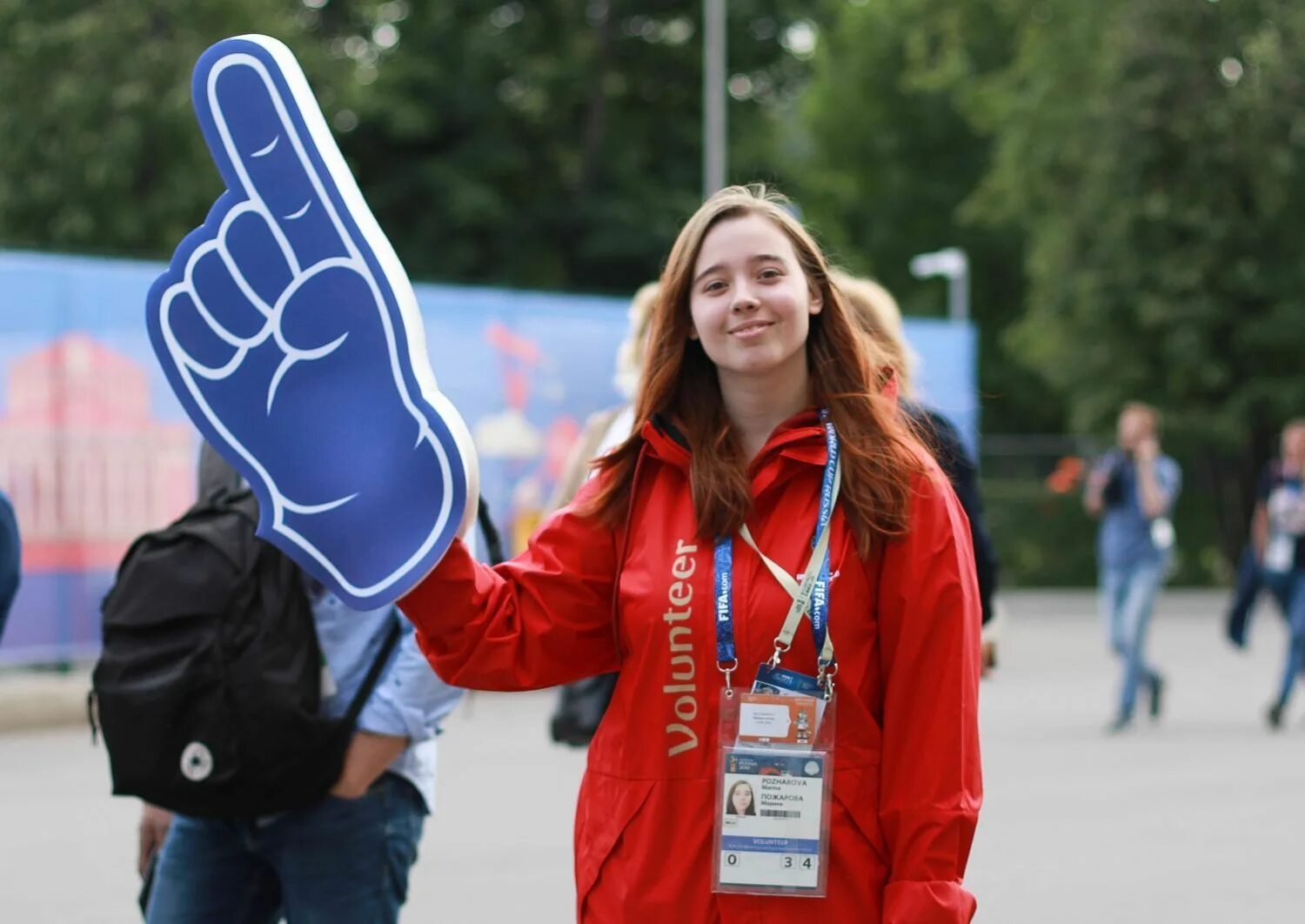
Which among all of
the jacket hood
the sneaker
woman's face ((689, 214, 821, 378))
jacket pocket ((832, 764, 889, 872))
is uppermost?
woman's face ((689, 214, 821, 378))

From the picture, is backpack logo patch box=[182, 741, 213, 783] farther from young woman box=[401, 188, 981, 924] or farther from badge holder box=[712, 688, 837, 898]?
badge holder box=[712, 688, 837, 898]

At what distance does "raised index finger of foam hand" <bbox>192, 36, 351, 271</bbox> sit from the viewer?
2881 millimetres

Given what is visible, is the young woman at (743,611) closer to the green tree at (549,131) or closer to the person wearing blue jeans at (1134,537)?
the person wearing blue jeans at (1134,537)

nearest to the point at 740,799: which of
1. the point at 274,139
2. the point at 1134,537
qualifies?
the point at 274,139

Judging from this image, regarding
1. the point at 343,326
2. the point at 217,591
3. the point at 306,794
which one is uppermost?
the point at 343,326

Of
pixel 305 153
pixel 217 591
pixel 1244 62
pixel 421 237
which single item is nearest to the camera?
pixel 305 153

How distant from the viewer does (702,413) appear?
306 cm

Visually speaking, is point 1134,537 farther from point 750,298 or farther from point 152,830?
point 750,298

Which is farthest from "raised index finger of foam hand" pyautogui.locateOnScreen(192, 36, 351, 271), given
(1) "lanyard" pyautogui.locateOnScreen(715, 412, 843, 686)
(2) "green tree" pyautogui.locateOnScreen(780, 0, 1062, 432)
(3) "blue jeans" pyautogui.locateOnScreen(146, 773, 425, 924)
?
(2) "green tree" pyautogui.locateOnScreen(780, 0, 1062, 432)

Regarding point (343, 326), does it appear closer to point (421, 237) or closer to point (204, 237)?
point (204, 237)

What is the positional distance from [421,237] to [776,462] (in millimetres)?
32063

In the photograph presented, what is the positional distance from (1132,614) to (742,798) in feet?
32.8

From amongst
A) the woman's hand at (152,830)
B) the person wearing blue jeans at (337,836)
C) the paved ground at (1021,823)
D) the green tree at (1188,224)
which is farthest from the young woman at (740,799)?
the green tree at (1188,224)

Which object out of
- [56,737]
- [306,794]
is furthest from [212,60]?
[56,737]
